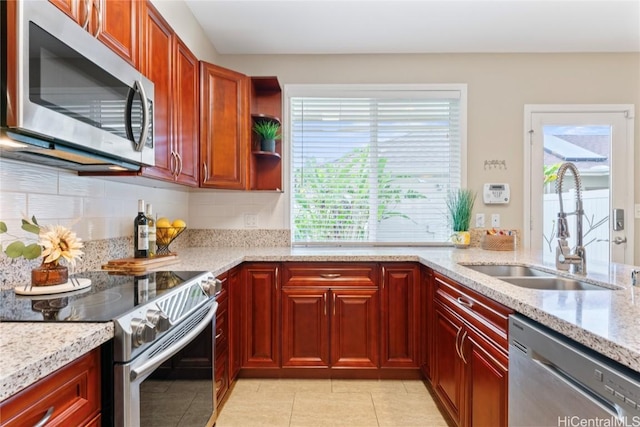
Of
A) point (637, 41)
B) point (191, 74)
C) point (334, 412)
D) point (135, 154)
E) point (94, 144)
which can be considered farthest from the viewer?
point (637, 41)

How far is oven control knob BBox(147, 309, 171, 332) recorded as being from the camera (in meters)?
1.03

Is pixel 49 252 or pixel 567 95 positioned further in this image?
pixel 567 95

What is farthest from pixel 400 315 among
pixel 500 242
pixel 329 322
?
pixel 500 242

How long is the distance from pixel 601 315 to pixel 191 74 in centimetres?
233

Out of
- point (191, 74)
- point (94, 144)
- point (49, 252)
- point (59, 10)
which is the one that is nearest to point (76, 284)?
point (49, 252)

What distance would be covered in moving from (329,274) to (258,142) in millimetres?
1213

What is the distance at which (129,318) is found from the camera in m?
0.94

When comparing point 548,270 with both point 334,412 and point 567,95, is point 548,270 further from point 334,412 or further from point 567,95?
point 567,95

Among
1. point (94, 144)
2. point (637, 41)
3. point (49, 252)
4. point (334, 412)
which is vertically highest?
point (637, 41)

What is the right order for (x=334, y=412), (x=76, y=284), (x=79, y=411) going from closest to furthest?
(x=79, y=411), (x=76, y=284), (x=334, y=412)

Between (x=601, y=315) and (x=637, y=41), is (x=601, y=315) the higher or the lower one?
the lower one

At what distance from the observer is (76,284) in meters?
1.24

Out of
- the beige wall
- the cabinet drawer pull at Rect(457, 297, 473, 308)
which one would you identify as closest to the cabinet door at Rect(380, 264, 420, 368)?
the cabinet drawer pull at Rect(457, 297, 473, 308)

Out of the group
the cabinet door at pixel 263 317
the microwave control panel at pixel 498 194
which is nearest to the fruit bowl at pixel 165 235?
the cabinet door at pixel 263 317
